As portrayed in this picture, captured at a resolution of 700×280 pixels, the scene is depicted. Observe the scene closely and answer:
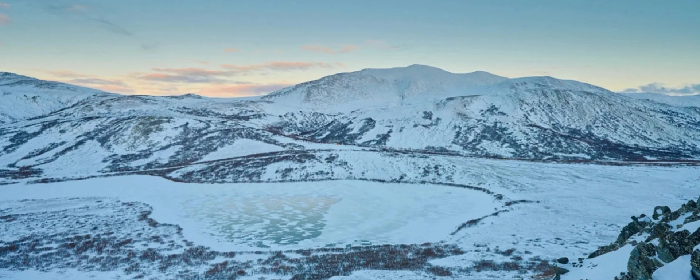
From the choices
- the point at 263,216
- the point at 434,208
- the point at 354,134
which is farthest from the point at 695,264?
the point at 354,134

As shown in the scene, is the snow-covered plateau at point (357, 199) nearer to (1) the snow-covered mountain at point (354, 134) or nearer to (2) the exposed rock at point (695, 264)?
(2) the exposed rock at point (695, 264)

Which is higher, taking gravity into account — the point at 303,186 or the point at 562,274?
the point at 562,274

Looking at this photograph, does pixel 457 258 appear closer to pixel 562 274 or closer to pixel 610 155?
pixel 562 274

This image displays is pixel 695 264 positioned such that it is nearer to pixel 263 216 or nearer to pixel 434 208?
pixel 434 208

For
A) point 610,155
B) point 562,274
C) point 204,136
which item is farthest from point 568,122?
point 562,274

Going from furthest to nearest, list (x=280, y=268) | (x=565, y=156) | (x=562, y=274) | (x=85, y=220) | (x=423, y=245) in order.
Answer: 1. (x=565, y=156)
2. (x=85, y=220)
3. (x=423, y=245)
4. (x=280, y=268)
5. (x=562, y=274)

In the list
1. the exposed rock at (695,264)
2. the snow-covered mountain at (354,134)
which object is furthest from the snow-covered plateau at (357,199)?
the snow-covered mountain at (354,134)
